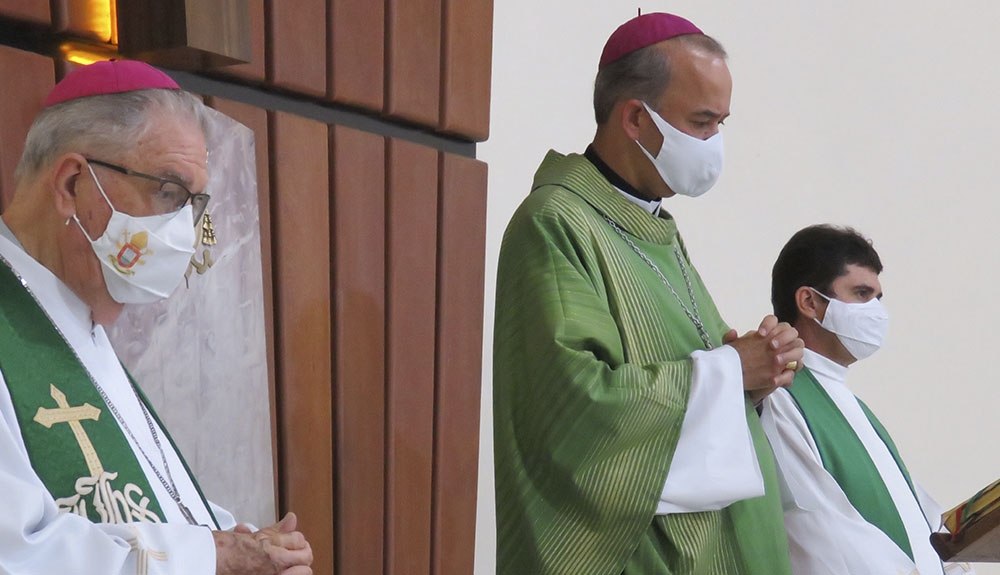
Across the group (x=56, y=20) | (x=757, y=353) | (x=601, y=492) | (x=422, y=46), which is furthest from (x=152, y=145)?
(x=422, y=46)

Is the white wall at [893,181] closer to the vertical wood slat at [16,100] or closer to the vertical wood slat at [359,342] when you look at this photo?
the vertical wood slat at [359,342]

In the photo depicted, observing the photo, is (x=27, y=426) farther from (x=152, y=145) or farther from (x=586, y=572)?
(x=586, y=572)

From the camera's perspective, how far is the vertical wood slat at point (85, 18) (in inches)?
114

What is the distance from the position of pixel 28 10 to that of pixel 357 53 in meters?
1.12

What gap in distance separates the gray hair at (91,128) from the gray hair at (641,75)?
4.46ft

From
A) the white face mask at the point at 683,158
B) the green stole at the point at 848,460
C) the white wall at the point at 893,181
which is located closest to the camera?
the white face mask at the point at 683,158

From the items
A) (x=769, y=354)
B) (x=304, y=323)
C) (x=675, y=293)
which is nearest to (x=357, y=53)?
(x=304, y=323)

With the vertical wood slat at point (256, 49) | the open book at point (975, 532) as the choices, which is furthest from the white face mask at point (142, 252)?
the open book at point (975, 532)

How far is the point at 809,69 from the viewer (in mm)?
6852

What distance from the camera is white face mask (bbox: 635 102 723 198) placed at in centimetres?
325

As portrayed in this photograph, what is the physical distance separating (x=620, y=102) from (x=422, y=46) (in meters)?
0.91

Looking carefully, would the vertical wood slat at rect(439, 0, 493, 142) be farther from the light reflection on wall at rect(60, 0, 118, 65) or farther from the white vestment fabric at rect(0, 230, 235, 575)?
the white vestment fabric at rect(0, 230, 235, 575)

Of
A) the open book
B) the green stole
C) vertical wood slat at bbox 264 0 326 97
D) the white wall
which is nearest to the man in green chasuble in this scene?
the open book

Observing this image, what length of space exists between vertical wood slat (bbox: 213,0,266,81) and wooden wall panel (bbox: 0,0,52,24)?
0.60 metres
